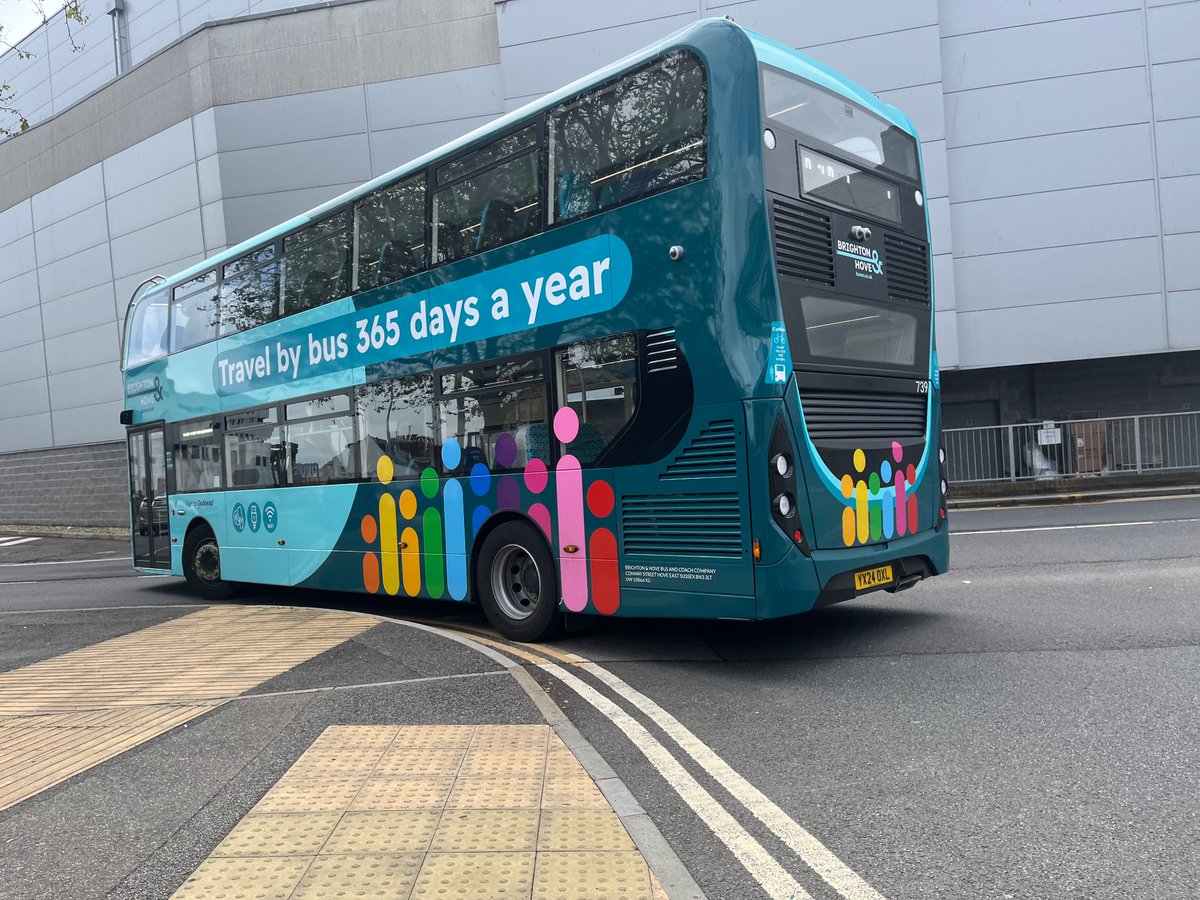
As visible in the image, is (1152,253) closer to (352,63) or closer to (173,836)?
(352,63)

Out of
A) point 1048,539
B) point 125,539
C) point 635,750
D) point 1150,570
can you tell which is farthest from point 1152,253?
point 125,539

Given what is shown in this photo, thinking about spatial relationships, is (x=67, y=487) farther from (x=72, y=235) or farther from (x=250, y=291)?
(x=250, y=291)

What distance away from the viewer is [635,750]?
4340 millimetres

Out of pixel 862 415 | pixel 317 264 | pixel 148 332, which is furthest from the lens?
pixel 148 332

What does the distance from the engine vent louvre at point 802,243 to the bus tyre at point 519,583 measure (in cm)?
282

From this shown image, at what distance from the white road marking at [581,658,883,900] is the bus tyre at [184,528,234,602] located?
7821mm

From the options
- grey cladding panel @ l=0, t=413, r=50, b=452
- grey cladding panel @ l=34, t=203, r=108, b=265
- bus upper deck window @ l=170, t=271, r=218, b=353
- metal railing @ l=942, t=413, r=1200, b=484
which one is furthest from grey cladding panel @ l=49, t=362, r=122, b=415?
metal railing @ l=942, t=413, r=1200, b=484

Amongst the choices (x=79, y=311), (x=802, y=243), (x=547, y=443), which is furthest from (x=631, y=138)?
(x=79, y=311)

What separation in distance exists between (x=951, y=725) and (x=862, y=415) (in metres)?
2.34

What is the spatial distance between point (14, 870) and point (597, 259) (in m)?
4.75

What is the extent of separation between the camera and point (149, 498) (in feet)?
40.3

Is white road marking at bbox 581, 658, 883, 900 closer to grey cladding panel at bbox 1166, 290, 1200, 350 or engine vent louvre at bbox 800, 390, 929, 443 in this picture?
engine vent louvre at bbox 800, 390, 929, 443

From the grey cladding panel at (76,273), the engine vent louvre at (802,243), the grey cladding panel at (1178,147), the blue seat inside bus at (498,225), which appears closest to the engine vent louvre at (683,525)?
the engine vent louvre at (802,243)

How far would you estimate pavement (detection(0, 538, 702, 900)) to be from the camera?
310cm
